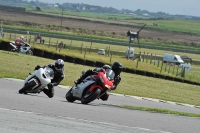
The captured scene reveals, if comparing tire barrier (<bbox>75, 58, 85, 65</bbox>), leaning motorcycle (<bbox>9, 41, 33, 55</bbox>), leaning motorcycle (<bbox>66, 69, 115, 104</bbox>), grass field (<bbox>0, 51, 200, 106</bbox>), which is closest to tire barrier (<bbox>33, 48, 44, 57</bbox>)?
leaning motorcycle (<bbox>9, 41, 33, 55</bbox>)

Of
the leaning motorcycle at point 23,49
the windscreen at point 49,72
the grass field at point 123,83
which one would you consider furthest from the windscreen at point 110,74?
the leaning motorcycle at point 23,49

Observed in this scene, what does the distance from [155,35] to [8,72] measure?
109529 mm

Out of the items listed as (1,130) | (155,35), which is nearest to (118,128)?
(1,130)

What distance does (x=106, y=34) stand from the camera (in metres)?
117

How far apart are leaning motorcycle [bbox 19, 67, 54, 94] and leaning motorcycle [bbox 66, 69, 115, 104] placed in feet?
2.53

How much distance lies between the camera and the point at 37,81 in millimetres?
13828

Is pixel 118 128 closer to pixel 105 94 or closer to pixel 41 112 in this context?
pixel 41 112

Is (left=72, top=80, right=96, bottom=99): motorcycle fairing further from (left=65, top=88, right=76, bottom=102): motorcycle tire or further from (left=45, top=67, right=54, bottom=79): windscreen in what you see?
(left=45, top=67, right=54, bottom=79): windscreen

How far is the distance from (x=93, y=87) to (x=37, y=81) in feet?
4.40

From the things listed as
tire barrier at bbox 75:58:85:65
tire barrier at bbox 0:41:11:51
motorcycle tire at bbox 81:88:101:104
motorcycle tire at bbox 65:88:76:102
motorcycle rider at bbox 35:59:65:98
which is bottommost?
tire barrier at bbox 75:58:85:65

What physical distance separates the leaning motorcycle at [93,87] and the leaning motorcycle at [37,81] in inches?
30.4

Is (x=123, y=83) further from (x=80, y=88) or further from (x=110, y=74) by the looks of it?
(x=80, y=88)

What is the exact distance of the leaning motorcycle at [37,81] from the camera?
13805 mm

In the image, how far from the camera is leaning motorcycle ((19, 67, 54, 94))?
13805mm
